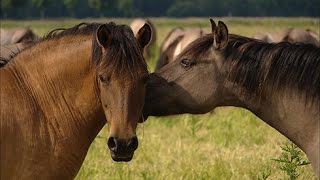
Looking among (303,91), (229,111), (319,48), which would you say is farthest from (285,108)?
(229,111)

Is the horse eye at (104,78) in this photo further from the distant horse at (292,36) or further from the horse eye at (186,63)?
the distant horse at (292,36)

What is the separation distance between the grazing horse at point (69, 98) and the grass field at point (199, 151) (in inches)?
108

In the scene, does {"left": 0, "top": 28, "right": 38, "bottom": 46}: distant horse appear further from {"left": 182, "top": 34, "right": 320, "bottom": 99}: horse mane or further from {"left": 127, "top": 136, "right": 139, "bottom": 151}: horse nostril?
{"left": 127, "top": 136, "right": 139, "bottom": 151}: horse nostril

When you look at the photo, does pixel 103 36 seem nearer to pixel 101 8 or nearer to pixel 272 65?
pixel 272 65

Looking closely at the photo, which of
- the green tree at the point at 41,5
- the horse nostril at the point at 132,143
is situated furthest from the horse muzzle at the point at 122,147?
the green tree at the point at 41,5

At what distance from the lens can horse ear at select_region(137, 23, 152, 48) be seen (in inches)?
170

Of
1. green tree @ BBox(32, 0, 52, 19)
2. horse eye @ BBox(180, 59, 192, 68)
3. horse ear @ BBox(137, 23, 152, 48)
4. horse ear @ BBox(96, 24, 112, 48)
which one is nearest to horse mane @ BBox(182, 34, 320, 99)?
horse eye @ BBox(180, 59, 192, 68)

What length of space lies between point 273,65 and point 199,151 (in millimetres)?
4316

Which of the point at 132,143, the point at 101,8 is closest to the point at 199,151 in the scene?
the point at 132,143

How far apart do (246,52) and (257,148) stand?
14.8 feet

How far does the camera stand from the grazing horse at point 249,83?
4.40 m

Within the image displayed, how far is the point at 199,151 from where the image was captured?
28.4 feet

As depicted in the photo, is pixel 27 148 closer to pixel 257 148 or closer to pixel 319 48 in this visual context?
pixel 319 48

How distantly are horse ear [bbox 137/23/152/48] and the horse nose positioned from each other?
2.35 feet
